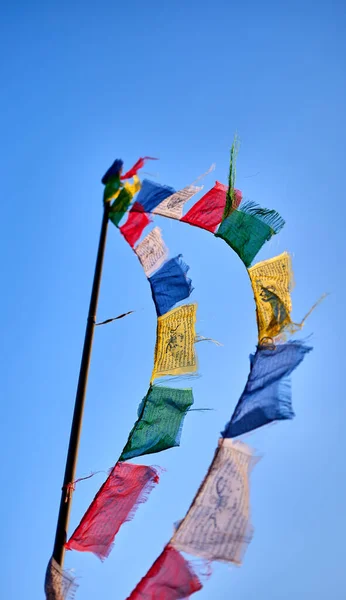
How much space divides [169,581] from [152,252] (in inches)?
133

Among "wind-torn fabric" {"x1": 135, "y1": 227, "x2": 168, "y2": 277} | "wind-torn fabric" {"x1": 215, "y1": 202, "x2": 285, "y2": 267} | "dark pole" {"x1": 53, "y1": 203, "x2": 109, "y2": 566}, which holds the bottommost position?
"dark pole" {"x1": 53, "y1": 203, "x2": 109, "y2": 566}

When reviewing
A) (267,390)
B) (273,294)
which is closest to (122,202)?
(273,294)

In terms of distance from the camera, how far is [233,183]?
7328 mm

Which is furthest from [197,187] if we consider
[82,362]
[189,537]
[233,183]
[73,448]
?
[189,537]

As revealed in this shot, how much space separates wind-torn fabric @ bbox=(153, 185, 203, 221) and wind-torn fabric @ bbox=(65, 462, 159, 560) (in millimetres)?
2477

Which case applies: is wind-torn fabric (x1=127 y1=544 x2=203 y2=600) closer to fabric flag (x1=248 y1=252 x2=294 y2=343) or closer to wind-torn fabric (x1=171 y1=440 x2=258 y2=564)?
wind-torn fabric (x1=171 y1=440 x2=258 y2=564)

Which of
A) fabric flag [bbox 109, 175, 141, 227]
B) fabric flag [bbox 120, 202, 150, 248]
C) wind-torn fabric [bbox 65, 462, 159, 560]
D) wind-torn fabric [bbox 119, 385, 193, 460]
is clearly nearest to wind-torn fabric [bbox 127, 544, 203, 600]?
wind-torn fabric [bbox 65, 462, 159, 560]

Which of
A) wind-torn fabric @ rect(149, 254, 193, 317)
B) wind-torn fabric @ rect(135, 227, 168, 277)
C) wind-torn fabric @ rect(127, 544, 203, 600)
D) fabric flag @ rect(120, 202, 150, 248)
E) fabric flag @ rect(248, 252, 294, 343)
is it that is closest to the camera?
wind-torn fabric @ rect(127, 544, 203, 600)

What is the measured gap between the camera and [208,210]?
24.7ft

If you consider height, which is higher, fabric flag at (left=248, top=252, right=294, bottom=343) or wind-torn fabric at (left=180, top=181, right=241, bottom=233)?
wind-torn fabric at (left=180, top=181, right=241, bottom=233)

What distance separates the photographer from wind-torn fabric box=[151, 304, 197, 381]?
7535 millimetres

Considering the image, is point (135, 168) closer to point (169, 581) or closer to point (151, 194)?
point (151, 194)

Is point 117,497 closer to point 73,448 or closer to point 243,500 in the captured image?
point 73,448

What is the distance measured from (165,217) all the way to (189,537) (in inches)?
126
